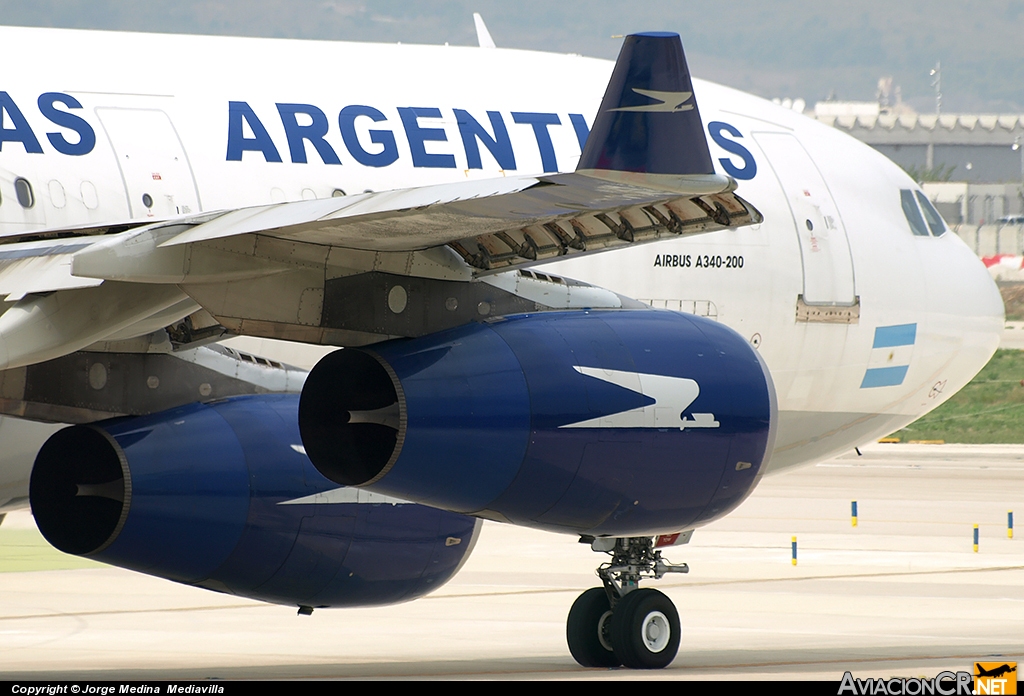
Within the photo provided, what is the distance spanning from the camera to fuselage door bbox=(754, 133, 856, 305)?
1484cm

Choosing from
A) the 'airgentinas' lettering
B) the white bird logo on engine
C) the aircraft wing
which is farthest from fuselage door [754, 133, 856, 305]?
the white bird logo on engine

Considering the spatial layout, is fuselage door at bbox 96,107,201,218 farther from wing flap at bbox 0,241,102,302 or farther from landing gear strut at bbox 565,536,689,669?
landing gear strut at bbox 565,536,689,669

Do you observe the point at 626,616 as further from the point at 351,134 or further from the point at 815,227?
the point at 351,134

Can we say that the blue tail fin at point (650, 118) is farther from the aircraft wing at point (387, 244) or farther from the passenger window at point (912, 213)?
the passenger window at point (912, 213)

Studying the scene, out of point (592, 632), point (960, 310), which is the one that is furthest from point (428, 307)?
point (960, 310)

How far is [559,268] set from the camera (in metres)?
13.4

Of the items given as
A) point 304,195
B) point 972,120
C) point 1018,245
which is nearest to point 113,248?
point 304,195

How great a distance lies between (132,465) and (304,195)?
226 cm

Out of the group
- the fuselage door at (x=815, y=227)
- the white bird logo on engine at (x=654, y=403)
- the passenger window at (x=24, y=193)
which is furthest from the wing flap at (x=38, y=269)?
the fuselage door at (x=815, y=227)

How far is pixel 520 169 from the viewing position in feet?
44.4

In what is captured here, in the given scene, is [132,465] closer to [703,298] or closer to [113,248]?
[113,248]

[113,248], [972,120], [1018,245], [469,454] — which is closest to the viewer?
[113,248]

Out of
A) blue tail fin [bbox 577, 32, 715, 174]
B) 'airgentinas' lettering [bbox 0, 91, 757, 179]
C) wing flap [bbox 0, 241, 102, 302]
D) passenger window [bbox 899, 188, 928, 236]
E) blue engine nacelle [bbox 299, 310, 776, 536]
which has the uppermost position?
passenger window [bbox 899, 188, 928, 236]

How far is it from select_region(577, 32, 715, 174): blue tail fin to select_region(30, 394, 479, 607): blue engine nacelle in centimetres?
447
